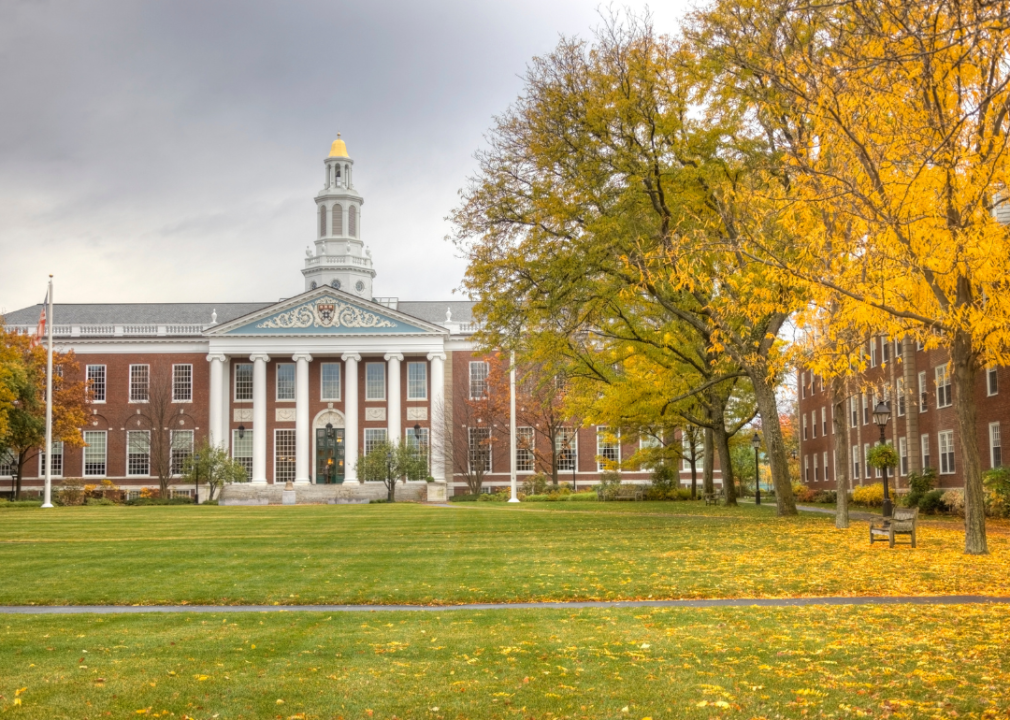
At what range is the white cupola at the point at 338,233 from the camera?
8625cm

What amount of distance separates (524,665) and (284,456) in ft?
222

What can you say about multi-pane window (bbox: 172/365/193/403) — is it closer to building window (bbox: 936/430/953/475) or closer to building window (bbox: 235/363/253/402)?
building window (bbox: 235/363/253/402)

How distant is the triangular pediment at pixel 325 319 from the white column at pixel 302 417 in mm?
2152

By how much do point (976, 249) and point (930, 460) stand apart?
96.3 feet

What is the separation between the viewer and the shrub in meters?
37.7

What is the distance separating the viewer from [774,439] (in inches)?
1270

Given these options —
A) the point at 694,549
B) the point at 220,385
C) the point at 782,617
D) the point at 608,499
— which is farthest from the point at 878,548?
the point at 220,385

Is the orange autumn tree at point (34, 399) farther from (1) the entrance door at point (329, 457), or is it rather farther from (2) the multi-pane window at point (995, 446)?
(2) the multi-pane window at point (995, 446)

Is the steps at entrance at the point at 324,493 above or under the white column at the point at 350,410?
under

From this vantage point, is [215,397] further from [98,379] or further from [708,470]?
[708,470]

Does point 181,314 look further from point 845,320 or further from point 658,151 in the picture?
point 845,320

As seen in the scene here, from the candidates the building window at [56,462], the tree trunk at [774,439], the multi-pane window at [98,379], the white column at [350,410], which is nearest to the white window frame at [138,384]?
the multi-pane window at [98,379]

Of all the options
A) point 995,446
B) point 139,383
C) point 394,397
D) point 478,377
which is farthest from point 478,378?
point 995,446

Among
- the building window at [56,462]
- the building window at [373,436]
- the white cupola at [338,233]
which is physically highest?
the white cupola at [338,233]
